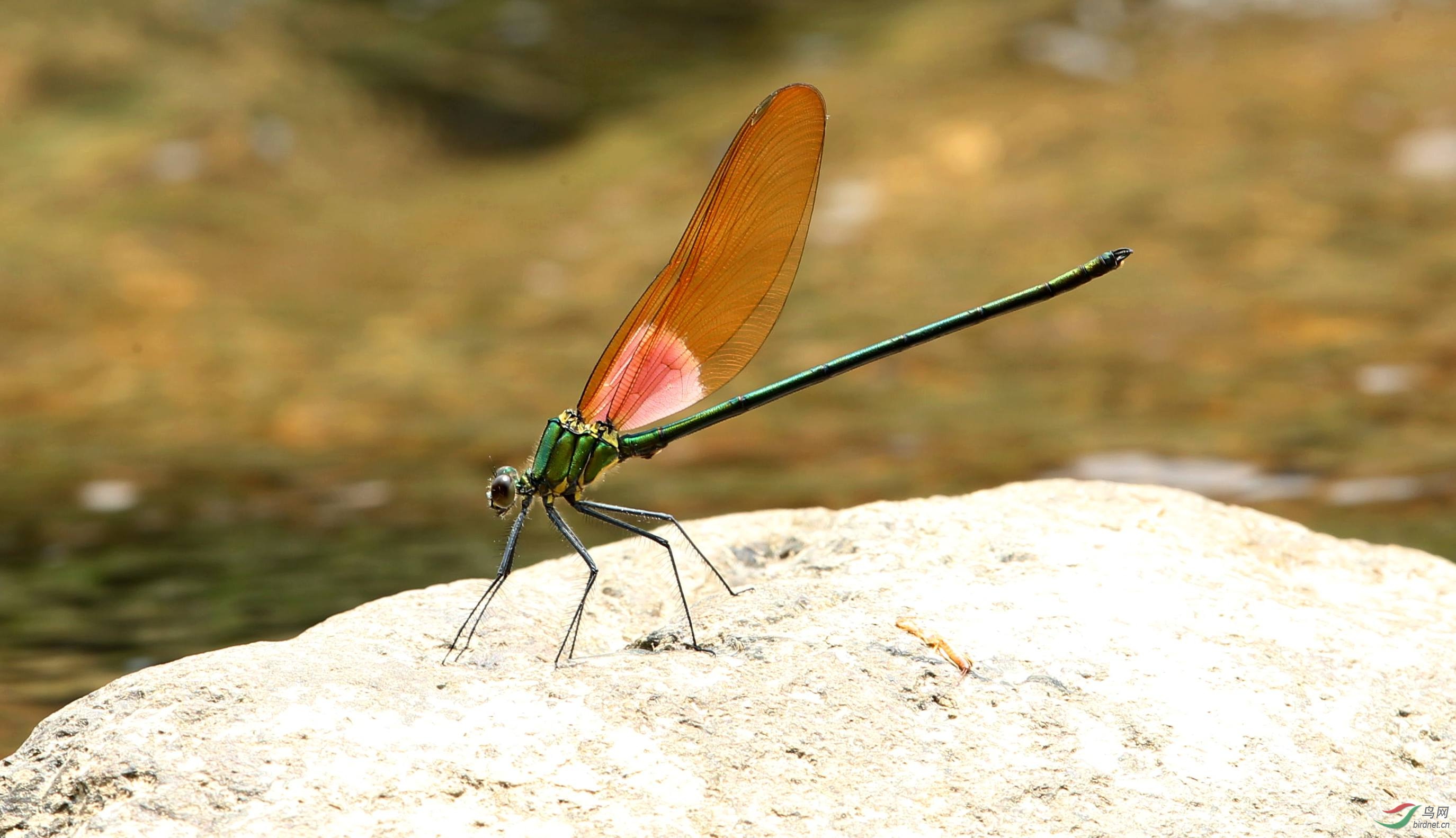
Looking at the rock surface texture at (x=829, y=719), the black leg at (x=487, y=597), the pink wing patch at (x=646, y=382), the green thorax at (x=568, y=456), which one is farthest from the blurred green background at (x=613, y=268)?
the pink wing patch at (x=646, y=382)

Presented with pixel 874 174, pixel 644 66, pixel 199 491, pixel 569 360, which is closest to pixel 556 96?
pixel 644 66

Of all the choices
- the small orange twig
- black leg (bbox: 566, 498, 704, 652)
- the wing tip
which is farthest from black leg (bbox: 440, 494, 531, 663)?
the wing tip

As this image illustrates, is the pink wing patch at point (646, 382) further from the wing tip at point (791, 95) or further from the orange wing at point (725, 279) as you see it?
the wing tip at point (791, 95)

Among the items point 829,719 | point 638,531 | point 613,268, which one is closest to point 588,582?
point 638,531

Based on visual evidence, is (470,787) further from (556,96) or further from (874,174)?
(556,96)

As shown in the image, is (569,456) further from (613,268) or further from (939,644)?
(613,268)

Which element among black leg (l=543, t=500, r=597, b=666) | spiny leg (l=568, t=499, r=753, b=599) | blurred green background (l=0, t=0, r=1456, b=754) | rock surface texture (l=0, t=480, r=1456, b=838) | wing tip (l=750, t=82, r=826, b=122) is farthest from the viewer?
blurred green background (l=0, t=0, r=1456, b=754)

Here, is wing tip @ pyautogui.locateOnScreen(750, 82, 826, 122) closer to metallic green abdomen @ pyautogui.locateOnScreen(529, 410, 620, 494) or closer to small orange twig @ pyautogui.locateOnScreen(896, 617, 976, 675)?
metallic green abdomen @ pyautogui.locateOnScreen(529, 410, 620, 494)
